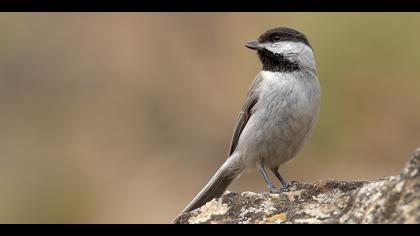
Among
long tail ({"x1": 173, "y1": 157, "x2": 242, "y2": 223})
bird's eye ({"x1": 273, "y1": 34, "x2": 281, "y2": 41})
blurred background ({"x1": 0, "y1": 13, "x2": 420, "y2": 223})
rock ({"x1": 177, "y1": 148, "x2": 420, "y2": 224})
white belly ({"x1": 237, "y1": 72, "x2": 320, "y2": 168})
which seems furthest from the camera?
blurred background ({"x1": 0, "y1": 13, "x2": 420, "y2": 223})

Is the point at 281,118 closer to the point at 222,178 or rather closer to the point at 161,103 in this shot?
the point at 222,178

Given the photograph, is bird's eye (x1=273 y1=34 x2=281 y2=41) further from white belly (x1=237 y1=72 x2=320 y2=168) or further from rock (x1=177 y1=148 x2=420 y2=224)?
rock (x1=177 y1=148 x2=420 y2=224)

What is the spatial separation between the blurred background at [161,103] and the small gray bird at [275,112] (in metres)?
4.08

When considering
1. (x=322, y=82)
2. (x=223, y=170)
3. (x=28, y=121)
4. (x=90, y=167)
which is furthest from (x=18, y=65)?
(x=223, y=170)

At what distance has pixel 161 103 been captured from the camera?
1352 centimetres

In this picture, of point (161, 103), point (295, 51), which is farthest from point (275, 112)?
point (161, 103)

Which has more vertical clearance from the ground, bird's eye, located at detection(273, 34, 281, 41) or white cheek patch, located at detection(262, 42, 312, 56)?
bird's eye, located at detection(273, 34, 281, 41)

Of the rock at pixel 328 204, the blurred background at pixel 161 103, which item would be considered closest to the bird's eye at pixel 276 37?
the rock at pixel 328 204

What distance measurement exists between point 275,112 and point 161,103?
7116mm

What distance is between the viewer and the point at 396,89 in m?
11.8

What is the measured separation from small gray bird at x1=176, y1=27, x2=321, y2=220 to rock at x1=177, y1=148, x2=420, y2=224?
3.36ft

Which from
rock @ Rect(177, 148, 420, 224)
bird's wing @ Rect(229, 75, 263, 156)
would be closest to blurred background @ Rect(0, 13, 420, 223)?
bird's wing @ Rect(229, 75, 263, 156)

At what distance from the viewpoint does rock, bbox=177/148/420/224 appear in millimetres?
3545

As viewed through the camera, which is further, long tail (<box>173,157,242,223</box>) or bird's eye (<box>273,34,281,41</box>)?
bird's eye (<box>273,34,281,41</box>)
